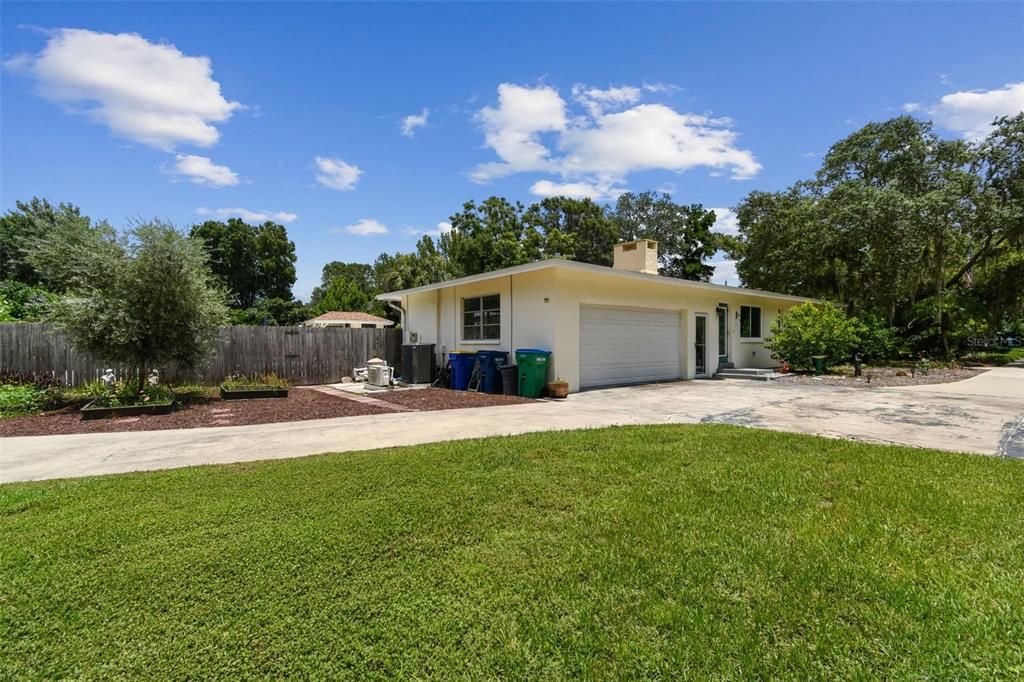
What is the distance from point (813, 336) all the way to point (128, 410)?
1806cm

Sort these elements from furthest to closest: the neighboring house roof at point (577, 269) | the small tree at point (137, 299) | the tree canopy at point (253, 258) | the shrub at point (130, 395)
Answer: the tree canopy at point (253, 258) < the neighboring house roof at point (577, 269) < the small tree at point (137, 299) < the shrub at point (130, 395)

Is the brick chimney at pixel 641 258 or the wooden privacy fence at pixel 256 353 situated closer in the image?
the wooden privacy fence at pixel 256 353

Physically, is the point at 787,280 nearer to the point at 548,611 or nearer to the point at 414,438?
the point at 414,438

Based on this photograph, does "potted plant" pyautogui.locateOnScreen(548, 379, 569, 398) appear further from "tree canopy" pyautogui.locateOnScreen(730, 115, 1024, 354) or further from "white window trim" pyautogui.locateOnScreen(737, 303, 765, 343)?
"tree canopy" pyautogui.locateOnScreen(730, 115, 1024, 354)

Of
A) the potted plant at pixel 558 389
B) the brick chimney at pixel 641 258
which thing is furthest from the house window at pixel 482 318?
the brick chimney at pixel 641 258

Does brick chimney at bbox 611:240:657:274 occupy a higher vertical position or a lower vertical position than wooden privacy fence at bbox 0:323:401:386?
higher

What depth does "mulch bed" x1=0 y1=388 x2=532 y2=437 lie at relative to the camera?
716 centimetres

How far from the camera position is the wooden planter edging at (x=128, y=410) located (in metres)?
7.88

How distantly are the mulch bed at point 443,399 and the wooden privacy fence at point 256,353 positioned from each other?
3540 mm

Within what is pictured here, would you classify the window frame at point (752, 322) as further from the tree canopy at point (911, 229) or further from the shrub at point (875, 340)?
the tree canopy at point (911, 229)

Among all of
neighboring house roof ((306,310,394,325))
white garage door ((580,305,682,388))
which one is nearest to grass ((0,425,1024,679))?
white garage door ((580,305,682,388))

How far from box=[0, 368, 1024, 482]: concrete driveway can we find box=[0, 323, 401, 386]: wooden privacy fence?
4.73 metres

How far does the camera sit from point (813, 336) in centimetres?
1513

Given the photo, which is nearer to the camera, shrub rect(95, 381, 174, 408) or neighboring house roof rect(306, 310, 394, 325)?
shrub rect(95, 381, 174, 408)
